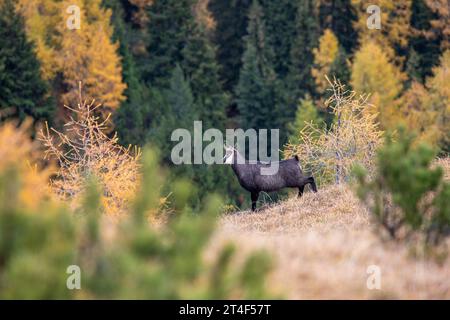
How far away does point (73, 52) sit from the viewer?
2030 inches

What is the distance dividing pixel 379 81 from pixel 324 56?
6662 millimetres

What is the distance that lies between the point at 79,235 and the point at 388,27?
2112 inches

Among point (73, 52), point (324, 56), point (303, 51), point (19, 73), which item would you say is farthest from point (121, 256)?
point (303, 51)

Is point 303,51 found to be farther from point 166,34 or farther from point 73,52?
point 73,52

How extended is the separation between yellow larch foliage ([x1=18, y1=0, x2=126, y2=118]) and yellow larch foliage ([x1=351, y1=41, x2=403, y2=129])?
14.2 m

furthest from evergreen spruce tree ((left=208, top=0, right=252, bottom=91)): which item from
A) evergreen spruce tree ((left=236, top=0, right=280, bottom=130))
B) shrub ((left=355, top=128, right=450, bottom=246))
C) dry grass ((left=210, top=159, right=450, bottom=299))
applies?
shrub ((left=355, top=128, right=450, bottom=246))

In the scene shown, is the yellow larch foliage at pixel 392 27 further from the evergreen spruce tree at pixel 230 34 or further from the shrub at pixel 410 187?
the shrub at pixel 410 187

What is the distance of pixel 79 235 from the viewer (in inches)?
327

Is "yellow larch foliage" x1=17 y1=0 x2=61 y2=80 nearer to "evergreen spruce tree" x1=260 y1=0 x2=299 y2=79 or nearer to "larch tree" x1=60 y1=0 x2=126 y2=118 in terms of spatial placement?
"larch tree" x1=60 y1=0 x2=126 y2=118

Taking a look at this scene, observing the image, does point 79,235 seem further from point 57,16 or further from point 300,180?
point 57,16

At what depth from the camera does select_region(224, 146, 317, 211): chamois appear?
18.2 metres

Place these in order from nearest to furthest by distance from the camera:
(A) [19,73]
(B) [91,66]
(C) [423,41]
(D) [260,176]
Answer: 1. (D) [260,176]
2. (A) [19,73]
3. (B) [91,66]
4. (C) [423,41]

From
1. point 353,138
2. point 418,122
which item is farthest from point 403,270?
point 418,122
